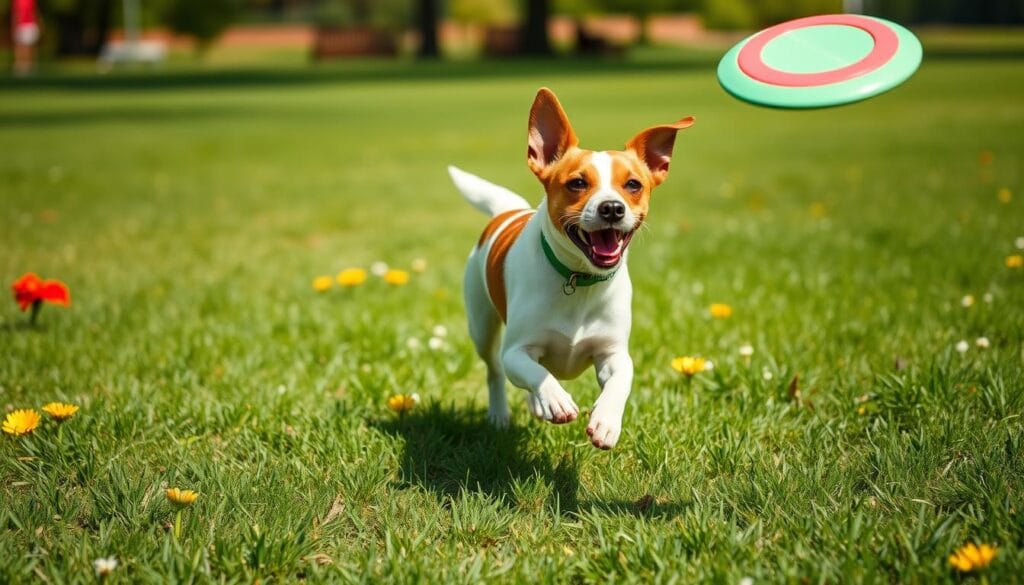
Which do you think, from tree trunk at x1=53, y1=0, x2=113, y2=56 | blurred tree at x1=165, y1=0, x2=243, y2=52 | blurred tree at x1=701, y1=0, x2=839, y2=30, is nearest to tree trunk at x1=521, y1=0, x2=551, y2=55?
blurred tree at x1=165, y1=0, x2=243, y2=52

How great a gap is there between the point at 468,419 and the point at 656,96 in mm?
20060

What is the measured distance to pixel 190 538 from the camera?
270 centimetres

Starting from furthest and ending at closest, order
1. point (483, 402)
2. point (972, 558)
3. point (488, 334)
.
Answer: point (483, 402)
point (488, 334)
point (972, 558)

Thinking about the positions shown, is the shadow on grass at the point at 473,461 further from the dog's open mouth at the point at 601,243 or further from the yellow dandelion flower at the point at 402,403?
the dog's open mouth at the point at 601,243

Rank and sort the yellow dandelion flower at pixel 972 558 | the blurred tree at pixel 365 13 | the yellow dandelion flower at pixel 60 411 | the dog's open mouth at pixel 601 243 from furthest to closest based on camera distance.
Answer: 1. the blurred tree at pixel 365 13
2. the yellow dandelion flower at pixel 60 411
3. the dog's open mouth at pixel 601 243
4. the yellow dandelion flower at pixel 972 558

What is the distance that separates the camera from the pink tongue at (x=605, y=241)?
9.68ft

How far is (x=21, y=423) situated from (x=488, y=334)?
1.72 meters

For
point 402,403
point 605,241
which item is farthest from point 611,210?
point 402,403

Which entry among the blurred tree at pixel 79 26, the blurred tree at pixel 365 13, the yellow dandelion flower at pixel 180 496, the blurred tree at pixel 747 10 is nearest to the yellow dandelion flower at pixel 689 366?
the yellow dandelion flower at pixel 180 496

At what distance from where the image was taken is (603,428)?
9.41 feet

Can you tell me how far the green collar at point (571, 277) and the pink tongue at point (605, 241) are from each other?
14 centimetres

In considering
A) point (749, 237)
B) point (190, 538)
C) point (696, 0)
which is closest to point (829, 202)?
point (749, 237)

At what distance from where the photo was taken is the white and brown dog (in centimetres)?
294

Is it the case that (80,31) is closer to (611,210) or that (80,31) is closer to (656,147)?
(656,147)
